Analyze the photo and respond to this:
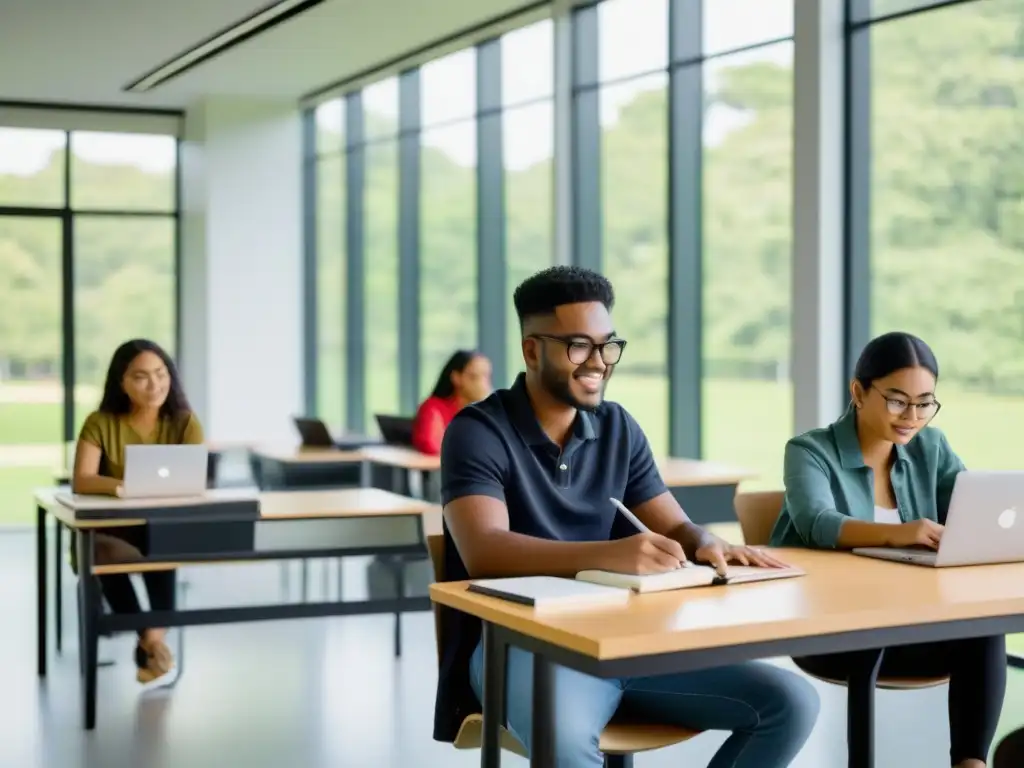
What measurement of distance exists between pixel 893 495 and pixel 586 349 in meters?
1.01

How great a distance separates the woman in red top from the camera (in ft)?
22.3

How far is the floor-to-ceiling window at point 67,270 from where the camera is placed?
10969mm

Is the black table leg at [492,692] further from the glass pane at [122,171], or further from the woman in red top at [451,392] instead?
the glass pane at [122,171]

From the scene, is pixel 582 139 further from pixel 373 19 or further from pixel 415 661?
pixel 415 661

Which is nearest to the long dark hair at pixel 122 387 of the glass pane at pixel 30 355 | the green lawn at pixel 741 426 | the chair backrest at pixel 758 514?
the green lawn at pixel 741 426

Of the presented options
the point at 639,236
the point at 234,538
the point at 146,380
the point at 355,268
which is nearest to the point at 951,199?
the point at 639,236

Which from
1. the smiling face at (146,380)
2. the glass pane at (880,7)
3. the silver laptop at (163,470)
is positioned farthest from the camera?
the glass pane at (880,7)

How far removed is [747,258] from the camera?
1319 centimetres

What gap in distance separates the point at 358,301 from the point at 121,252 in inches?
82.7

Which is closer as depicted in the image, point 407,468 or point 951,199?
point 407,468

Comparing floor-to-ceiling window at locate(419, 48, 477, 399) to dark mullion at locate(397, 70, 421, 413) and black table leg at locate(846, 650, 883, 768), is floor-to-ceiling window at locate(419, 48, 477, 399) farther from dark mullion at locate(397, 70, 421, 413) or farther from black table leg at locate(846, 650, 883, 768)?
black table leg at locate(846, 650, 883, 768)

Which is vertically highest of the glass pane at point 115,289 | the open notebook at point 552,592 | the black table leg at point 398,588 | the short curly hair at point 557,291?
the glass pane at point 115,289

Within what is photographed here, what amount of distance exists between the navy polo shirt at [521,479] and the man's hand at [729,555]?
0.64ft

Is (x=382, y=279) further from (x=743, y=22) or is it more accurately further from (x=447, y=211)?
(x=743, y=22)
